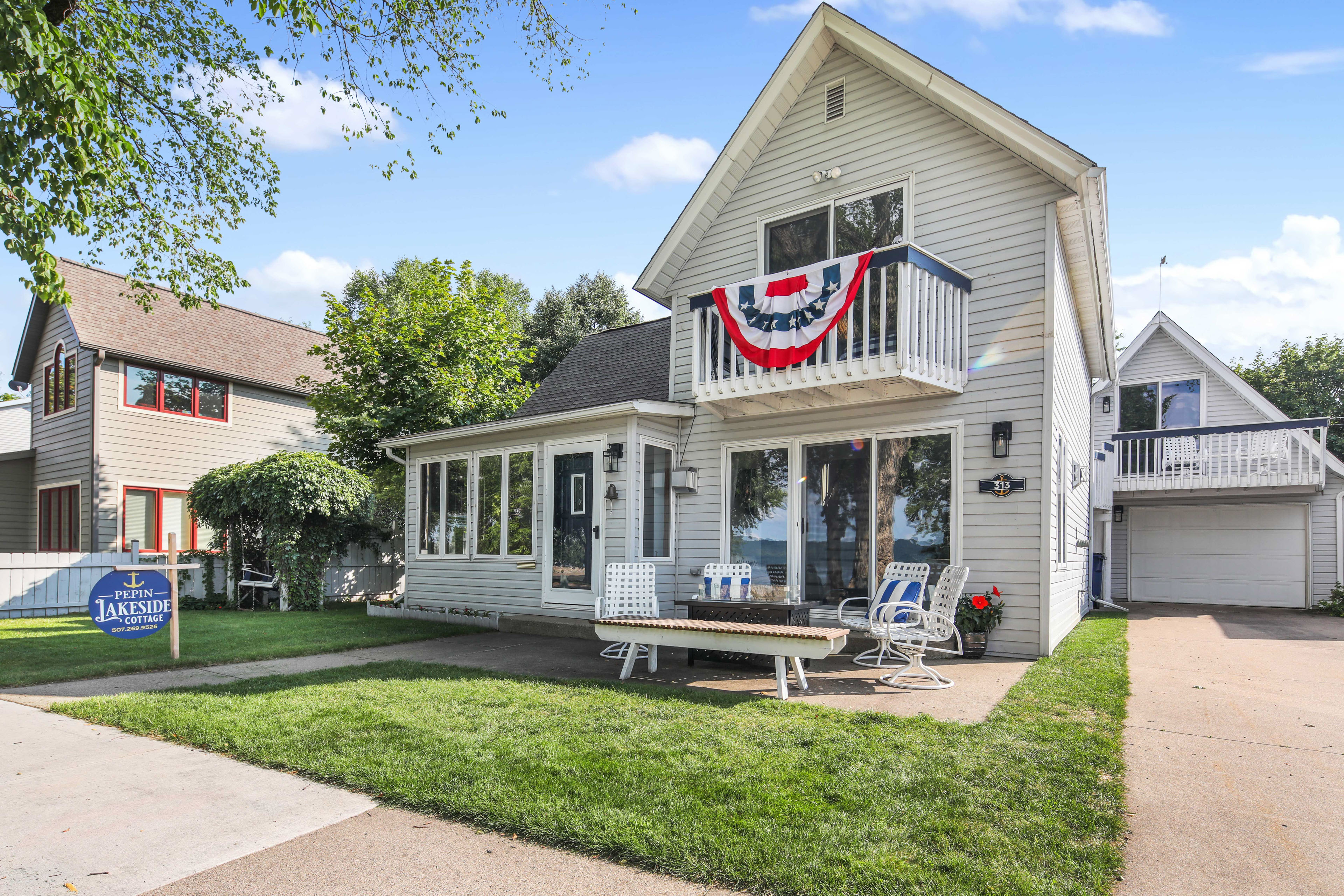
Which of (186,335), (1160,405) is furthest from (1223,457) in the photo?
(186,335)

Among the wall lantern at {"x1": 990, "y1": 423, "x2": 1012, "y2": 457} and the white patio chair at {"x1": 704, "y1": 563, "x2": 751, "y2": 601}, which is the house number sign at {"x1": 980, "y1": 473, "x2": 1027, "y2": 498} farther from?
the white patio chair at {"x1": 704, "y1": 563, "x2": 751, "y2": 601}

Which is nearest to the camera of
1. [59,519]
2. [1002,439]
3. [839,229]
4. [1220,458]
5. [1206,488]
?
[1002,439]

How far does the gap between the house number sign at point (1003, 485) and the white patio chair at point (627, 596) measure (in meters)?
3.67

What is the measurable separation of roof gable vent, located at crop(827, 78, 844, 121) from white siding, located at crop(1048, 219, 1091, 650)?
324 centimetres

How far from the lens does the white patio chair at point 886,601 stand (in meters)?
7.39

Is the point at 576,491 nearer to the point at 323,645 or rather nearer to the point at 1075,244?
the point at 323,645

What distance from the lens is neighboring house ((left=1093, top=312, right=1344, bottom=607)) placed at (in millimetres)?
14781

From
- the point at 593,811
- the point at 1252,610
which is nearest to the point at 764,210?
the point at 593,811

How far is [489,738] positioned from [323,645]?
496cm

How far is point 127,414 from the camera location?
1509 centimetres

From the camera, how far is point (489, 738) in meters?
4.64

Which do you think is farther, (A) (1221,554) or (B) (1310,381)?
(B) (1310,381)

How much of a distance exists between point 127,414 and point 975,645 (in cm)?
1604

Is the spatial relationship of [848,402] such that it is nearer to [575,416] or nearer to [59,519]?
[575,416]
